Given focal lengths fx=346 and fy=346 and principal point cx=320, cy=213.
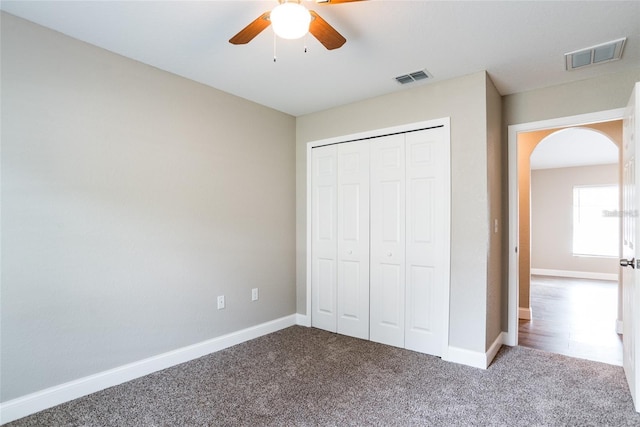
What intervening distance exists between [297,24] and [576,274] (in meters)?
8.58

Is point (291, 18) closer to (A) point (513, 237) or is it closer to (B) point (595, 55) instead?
(B) point (595, 55)

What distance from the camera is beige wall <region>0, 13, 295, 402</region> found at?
6.86 ft

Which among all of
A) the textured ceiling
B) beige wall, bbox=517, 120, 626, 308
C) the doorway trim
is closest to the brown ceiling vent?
the textured ceiling

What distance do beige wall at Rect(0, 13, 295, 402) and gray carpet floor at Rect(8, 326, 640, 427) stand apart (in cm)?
34

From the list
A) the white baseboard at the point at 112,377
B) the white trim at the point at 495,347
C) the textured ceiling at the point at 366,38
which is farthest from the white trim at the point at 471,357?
the textured ceiling at the point at 366,38

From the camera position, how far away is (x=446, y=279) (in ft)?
9.75

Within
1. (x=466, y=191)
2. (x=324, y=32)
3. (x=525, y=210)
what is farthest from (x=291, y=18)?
(x=525, y=210)

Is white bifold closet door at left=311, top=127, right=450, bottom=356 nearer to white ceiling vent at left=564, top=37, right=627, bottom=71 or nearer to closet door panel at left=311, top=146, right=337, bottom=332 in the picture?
closet door panel at left=311, top=146, right=337, bottom=332

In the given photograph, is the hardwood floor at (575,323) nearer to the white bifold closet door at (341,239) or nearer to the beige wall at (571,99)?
the white bifold closet door at (341,239)

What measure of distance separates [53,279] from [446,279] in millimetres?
2889

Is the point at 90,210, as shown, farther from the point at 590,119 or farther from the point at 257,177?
the point at 590,119

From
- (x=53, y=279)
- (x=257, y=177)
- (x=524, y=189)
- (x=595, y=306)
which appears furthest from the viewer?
(x=595, y=306)

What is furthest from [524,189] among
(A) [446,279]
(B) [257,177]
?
(B) [257,177]

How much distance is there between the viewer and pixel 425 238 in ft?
10.2
